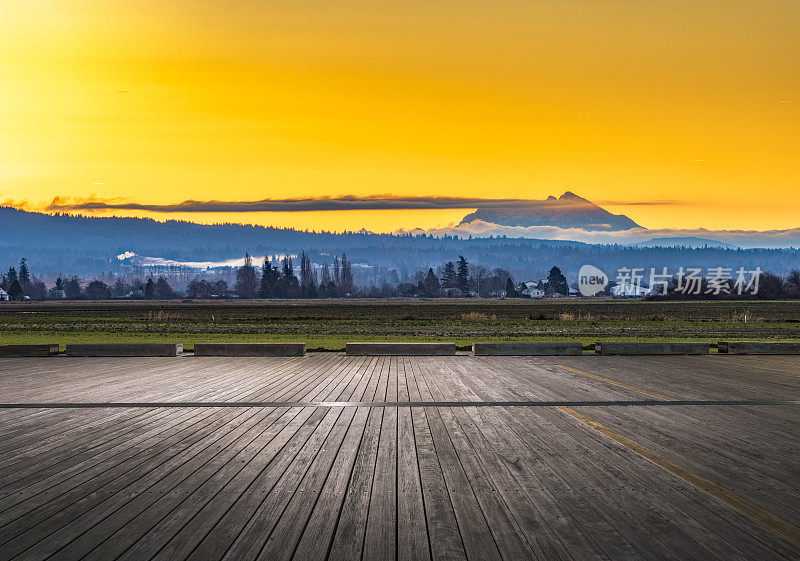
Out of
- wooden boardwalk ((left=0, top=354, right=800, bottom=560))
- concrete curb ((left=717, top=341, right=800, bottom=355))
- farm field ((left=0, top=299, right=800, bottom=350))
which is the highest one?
wooden boardwalk ((left=0, top=354, right=800, bottom=560))

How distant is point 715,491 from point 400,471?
8.36 feet

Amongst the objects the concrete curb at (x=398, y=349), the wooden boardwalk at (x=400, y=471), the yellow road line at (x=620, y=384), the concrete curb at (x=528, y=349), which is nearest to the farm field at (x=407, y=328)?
the concrete curb at (x=398, y=349)

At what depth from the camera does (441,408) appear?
9.46 meters

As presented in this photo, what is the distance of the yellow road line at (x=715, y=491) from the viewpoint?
4.55m

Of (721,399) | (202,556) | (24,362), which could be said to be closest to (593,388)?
(721,399)

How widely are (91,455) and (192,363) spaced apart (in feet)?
31.2

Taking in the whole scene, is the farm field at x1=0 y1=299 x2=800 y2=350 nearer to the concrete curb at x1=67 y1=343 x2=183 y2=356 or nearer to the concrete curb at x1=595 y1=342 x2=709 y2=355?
the concrete curb at x1=67 y1=343 x2=183 y2=356

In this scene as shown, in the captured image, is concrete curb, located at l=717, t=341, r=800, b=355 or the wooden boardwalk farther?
concrete curb, located at l=717, t=341, r=800, b=355

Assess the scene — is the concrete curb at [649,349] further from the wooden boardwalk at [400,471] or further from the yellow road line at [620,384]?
the wooden boardwalk at [400,471]

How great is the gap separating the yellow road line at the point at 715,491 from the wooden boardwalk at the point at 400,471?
20 mm

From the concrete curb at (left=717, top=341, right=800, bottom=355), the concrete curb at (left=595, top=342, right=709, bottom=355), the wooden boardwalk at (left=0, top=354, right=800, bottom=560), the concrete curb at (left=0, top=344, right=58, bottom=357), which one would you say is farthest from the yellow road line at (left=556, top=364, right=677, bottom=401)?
the concrete curb at (left=0, top=344, right=58, bottom=357)

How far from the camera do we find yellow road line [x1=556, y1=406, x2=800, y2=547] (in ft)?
14.9

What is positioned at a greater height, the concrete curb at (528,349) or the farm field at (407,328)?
the concrete curb at (528,349)

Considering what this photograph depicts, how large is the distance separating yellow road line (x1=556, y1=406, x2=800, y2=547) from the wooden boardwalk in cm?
2
